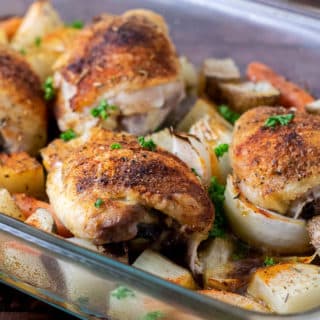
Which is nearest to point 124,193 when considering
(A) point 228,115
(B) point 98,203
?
(B) point 98,203

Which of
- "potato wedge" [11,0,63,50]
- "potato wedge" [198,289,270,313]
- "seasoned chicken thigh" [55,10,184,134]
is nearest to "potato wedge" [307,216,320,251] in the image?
"potato wedge" [198,289,270,313]

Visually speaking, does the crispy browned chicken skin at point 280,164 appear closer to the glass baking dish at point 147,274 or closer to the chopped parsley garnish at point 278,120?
the chopped parsley garnish at point 278,120

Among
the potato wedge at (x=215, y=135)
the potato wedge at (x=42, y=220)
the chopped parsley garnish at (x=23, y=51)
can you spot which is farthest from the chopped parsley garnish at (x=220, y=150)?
the chopped parsley garnish at (x=23, y=51)

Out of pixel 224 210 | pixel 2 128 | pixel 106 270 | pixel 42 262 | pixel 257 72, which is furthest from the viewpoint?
pixel 257 72

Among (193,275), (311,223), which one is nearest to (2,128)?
(193,275)

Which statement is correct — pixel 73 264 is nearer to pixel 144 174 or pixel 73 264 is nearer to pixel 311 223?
pixel 144 174

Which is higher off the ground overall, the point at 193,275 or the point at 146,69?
the point at 146,69

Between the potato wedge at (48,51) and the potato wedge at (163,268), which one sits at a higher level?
the potato wedge at (48,51)

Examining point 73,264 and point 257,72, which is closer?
point 73,264
